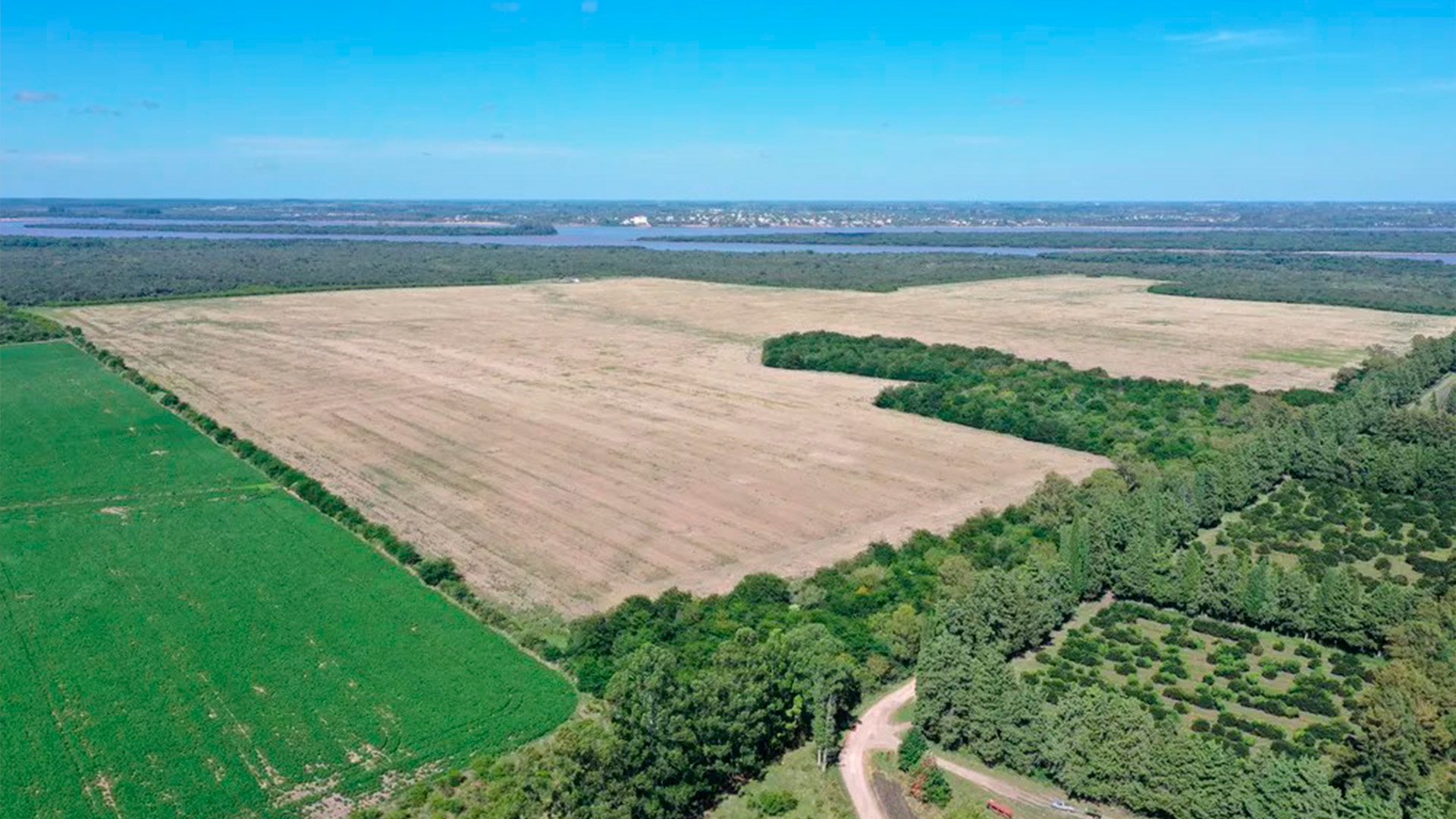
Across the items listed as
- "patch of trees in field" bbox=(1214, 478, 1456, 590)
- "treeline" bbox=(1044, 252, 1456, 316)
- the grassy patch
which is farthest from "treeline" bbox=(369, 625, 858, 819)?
"treeline" bbox=(1044, 252, 1456, 316)

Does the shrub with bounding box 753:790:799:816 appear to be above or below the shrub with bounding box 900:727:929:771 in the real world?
below

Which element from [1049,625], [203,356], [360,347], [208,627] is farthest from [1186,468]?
[203,356]

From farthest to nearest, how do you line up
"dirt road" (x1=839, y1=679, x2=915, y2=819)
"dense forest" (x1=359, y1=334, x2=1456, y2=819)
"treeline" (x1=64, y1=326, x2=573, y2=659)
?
"treeline" (x1=64, y1=326, x2=573, y2=659) < "dirt road" (x1=839, y1=679, x2=915, y2=819) < "dense forest" (x1=359, y1=334, x2=1456, y2=819)

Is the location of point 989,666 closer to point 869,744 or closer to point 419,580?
point 869,744

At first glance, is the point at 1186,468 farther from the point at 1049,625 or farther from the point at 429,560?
the point at 429,560

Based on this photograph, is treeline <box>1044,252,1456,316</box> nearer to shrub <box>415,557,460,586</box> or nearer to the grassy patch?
the grassy patch

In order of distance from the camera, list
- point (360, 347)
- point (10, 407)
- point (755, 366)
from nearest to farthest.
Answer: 1. point (10, 407)
2. point (755, 366)
3. point (360, 347)

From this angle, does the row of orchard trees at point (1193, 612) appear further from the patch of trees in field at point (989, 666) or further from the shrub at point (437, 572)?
the shrub at point (437, 572)
